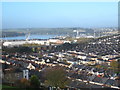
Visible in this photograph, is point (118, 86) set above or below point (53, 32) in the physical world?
below

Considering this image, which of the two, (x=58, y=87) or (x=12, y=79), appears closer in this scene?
(x=58, y=87)

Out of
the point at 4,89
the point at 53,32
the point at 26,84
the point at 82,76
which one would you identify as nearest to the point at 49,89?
the point at 26,84

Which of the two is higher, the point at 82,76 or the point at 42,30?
Result: the point at 42,30

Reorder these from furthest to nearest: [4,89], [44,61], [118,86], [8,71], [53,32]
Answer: [53,32] → [44,61] → [8,71] → [118,86] → [4,89]

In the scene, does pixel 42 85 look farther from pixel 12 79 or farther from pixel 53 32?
pixel 53 32

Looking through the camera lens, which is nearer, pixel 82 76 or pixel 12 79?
pixel 12 79

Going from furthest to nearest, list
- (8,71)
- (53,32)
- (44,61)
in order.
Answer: (53,32) → (44,61) → (8,71)

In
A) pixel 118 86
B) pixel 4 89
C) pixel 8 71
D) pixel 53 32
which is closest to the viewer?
pixel 4 89

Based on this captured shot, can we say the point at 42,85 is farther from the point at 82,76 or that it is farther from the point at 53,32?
the point at 53,32

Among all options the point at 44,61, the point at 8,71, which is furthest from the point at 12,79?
the point at 44,61
